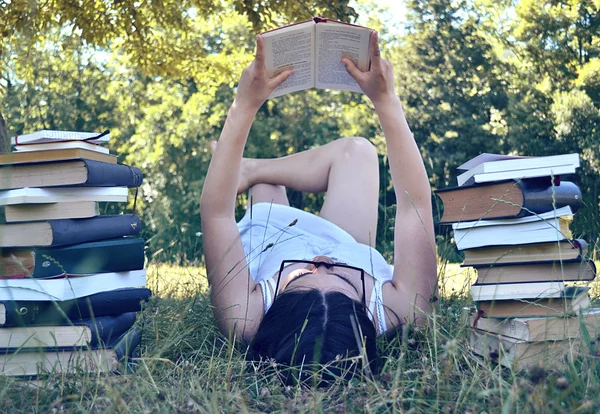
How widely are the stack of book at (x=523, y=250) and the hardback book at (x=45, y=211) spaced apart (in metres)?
1.44

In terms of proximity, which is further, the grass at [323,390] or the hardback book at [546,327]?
the hardback book at [546,327]

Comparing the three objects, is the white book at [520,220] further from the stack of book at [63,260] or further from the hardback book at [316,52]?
the stack of book at [63,260]

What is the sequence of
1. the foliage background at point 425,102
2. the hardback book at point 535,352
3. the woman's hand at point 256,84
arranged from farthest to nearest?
the foliage background at point 425,102 → the woman's hand at point 256,84 → the hardback book at point 535,352

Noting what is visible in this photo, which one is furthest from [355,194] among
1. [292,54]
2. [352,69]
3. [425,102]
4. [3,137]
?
[425,102]

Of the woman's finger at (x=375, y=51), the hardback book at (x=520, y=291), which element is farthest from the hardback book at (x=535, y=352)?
the woman's finger at (x=375, y=51)

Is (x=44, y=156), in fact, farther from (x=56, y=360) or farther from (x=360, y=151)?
(x=360, y=151)

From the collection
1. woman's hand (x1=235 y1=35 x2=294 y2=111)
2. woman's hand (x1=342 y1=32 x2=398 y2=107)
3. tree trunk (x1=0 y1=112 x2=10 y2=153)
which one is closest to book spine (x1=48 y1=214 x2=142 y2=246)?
woman's hand (x1=235 y1=35 x2=294 y2=111)

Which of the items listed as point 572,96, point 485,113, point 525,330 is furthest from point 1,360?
point 485,113

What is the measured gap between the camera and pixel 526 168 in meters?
2.38

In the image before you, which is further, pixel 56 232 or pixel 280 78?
pixel 280 78

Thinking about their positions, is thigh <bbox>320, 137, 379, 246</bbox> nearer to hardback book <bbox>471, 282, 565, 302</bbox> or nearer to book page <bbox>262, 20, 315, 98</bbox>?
book page <bbox>262, 20, 315, 98</bbox>

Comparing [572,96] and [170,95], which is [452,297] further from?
[170,95]

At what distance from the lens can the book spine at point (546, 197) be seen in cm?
238

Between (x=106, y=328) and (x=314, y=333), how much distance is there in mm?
772
